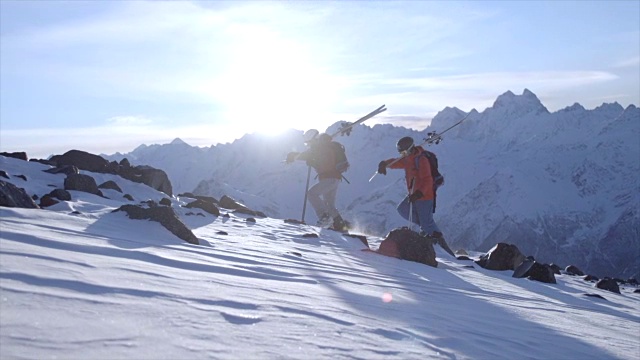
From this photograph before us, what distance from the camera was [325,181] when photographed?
547 inches

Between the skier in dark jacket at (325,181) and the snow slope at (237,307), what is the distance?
6.51m

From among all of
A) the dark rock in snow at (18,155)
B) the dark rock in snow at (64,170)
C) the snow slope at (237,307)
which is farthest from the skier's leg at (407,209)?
the dark rock in snow at (18,155)

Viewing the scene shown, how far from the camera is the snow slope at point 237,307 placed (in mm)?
2793

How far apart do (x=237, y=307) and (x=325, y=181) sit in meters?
10.3

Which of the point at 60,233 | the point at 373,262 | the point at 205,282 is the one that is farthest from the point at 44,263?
the point at 373,262

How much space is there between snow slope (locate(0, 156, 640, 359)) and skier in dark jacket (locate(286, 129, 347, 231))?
21.4ft

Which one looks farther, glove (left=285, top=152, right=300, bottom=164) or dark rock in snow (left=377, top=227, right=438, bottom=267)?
glove (left=285, top=152, right=300, bottom=164)

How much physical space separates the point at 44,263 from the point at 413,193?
807 centimetres

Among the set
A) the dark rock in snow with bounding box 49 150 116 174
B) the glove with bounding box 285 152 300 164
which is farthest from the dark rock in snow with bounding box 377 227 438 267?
the dark rock in snow with bounding box 49 150 116 174

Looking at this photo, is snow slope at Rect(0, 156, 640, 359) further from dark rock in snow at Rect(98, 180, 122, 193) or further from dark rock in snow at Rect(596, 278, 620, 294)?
dark rock in snow at Rect(98, 180, 122, 193)

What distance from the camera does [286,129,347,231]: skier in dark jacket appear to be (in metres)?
13.9

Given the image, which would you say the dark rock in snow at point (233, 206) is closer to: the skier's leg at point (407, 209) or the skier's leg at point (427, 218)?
the skier's leg at point (407, 209)

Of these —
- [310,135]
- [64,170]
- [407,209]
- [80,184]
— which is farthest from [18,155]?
[407,209]

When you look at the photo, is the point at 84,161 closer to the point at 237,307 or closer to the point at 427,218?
the point at 427,218
